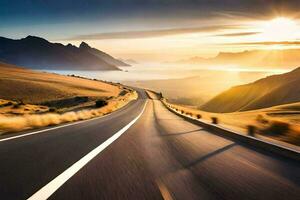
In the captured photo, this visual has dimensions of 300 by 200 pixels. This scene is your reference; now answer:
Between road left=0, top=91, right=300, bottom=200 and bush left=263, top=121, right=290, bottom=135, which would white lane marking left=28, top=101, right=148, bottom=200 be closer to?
road left=0, top=91, right=300, bottom=200

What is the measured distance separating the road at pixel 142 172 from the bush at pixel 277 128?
4705 mm

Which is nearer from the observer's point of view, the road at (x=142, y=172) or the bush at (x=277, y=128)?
the road at (x=142, y=172)

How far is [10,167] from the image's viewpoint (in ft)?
22.8

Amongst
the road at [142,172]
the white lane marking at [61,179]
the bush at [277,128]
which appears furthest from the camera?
the bush at [277,128]

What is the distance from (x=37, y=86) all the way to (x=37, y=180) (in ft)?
324

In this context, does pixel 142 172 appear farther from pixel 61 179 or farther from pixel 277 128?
pixel 277 128

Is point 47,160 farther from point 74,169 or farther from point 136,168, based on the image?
point 136,168

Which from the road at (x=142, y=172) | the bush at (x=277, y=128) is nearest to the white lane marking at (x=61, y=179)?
the road at (x=142, y=172)

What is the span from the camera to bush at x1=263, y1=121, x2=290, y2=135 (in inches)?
595

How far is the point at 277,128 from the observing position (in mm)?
15641

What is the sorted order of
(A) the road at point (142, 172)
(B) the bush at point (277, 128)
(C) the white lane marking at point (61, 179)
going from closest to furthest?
1. (C) the white lane marking at point (61, 179)
2. (A) the road at point (142, 172)
3. (B) the bush at point (277, 128)

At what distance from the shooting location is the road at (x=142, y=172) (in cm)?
552

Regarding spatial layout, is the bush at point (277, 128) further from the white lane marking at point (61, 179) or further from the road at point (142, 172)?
the white lane marking at point (61, 179)

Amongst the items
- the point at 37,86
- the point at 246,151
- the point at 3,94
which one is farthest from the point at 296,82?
the point at 246,151
